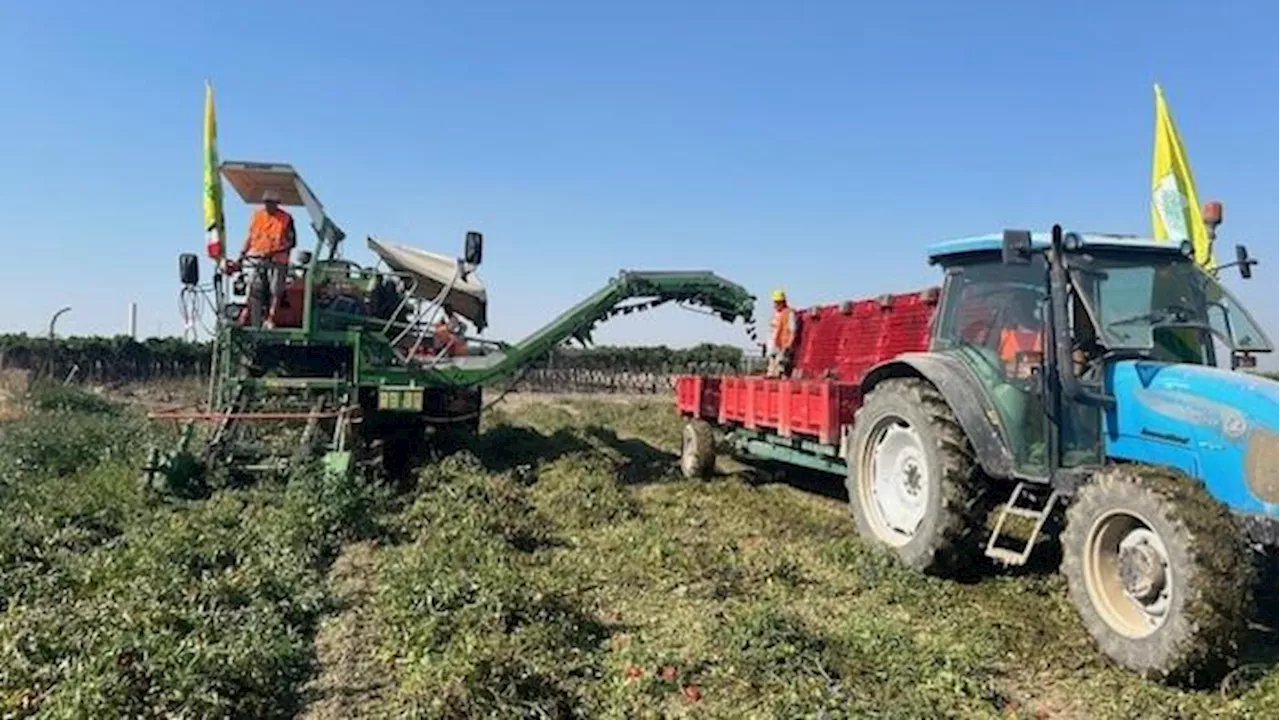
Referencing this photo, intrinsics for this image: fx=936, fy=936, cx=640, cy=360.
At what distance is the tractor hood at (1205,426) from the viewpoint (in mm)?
4055

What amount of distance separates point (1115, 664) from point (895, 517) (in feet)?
7.00

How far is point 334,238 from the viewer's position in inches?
414

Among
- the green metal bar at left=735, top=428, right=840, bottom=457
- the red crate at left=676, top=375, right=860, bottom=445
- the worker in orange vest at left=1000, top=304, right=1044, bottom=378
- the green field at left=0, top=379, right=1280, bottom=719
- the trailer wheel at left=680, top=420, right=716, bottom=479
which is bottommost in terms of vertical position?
the green field at left=0, top=379, right=1280, bottom=719

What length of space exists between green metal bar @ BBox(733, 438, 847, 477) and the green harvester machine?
2.33 metres

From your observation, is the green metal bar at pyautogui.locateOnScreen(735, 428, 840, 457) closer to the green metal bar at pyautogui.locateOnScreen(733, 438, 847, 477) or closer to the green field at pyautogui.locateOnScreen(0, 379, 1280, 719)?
the green metal bar at pyautogui.locateOnScreen(733, 438, 847, 477)

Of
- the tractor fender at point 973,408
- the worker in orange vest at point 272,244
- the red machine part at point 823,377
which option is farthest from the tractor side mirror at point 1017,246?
the worker in orange vest at point 272,244

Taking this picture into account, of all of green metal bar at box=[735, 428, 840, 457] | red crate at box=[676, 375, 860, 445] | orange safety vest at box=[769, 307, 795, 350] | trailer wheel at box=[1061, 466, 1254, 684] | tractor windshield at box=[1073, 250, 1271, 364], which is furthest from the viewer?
orange safety vest at box=[769, 307, 795, 350]

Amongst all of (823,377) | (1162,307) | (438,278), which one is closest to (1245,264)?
(1162,307)

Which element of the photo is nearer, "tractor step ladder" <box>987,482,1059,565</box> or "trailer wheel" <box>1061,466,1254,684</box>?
"trailer wheel" <box>1061,466,1254,684</box>

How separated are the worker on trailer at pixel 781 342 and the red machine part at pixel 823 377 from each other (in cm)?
10

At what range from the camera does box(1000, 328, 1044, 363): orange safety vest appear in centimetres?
534

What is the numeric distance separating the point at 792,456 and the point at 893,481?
8.37ft

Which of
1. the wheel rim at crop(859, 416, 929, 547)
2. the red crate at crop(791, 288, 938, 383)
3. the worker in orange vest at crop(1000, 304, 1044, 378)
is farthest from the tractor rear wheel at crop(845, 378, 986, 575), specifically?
the red crate at crop(791, 288, 938, 383)

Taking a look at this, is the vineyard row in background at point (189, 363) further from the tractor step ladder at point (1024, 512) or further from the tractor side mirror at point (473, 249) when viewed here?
the tractor step ladder at point (1024, 512)
